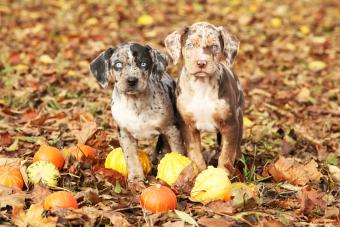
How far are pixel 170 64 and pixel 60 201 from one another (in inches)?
212

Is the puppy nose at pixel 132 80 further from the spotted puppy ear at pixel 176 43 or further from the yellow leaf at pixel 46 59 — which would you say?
the yellow leaf at pixel 46 59

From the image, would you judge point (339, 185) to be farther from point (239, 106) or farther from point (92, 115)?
point (92, 115)

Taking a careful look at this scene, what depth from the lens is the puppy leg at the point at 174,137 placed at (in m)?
5.15

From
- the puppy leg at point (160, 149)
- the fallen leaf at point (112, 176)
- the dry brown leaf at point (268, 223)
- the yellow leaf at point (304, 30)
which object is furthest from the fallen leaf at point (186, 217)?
→ the yellow leaf at point (304, 30)

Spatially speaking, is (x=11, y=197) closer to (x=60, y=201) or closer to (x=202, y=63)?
(x=60, y=201)

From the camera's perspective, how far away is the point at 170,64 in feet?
30.4

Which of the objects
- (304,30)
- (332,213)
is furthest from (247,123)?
(304,30)

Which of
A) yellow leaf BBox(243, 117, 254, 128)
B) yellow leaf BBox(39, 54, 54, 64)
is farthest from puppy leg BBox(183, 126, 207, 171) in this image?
yellow leaf BBox(39, 54, 54, 64)

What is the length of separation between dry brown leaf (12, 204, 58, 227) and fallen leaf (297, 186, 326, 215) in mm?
1855

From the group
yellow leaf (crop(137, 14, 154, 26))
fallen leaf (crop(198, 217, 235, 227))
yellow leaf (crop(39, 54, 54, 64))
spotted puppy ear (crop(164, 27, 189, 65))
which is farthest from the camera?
yellow leaf (crop(137, 14, 154, 26))

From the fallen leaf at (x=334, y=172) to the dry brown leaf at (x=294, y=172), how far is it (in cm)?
18

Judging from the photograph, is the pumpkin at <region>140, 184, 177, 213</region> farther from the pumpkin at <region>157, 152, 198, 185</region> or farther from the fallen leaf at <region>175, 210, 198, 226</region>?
the pumpkin at <region>157, 152, 198, 185</region>

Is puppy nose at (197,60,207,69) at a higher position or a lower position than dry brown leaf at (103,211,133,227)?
higher

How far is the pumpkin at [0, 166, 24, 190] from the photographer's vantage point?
461cm
